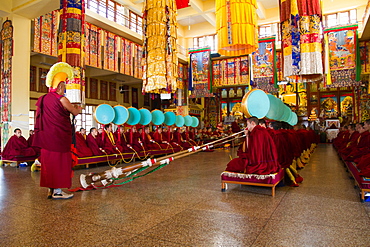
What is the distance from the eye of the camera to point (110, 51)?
11.8 m

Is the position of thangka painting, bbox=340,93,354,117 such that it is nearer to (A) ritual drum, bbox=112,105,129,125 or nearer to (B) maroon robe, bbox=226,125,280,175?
(A) ritual drum, bbox=112,105,129,125

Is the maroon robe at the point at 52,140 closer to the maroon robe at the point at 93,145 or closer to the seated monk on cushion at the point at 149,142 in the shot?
the maroon robe at the point at 93,145

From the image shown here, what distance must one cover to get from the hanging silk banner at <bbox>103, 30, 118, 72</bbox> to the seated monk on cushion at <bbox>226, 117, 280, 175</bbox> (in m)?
8.97

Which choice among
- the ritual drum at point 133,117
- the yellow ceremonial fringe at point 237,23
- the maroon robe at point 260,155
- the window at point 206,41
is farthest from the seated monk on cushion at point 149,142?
the window at point 206,41

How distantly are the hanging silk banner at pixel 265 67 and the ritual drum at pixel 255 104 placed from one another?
9684 millimetres

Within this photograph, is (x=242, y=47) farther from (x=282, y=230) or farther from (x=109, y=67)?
(x=109, y=67)

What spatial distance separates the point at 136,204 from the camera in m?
3.31

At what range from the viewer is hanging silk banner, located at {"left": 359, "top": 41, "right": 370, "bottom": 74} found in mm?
12245

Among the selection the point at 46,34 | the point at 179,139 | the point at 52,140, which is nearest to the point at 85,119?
the point at 46,34

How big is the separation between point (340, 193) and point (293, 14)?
179 inches

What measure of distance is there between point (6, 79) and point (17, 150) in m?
2.73

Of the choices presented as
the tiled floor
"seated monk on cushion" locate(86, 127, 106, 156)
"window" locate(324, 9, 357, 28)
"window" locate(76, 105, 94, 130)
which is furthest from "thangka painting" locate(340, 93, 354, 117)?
"seated monk on cushion" locate(86, 127, 106, 156)

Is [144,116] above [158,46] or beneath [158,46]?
beneath

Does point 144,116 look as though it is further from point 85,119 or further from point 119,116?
point 85,119
